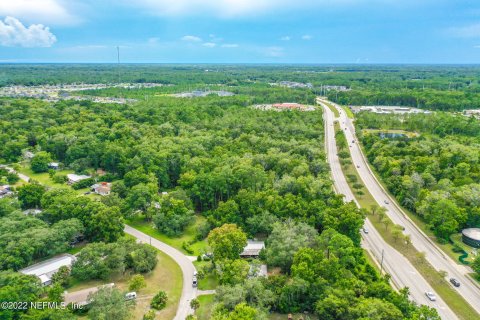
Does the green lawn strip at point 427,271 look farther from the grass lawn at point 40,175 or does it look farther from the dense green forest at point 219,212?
the grass lawn at point 40,175

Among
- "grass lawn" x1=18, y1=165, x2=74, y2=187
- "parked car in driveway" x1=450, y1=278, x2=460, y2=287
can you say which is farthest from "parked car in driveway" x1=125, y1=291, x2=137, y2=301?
"grass lawn" x1=18, y1=165, x2=74, y2=187

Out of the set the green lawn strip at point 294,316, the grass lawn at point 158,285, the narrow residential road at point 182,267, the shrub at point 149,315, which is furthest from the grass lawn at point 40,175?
the green lawn strip at point 294,316

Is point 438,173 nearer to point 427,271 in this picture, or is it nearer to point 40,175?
point 427,271

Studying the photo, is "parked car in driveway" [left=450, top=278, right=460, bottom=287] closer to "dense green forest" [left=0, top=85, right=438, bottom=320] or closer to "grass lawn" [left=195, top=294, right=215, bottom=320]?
"dense green forest" [left=0, top=85, right=438, bottom=320]

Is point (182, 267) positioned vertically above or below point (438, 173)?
below

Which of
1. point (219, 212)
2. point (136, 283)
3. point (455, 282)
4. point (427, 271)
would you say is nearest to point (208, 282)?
point (136, 283)

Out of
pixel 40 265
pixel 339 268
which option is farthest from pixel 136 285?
pixel 339 268

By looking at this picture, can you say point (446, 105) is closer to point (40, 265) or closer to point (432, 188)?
point (432, 188)
